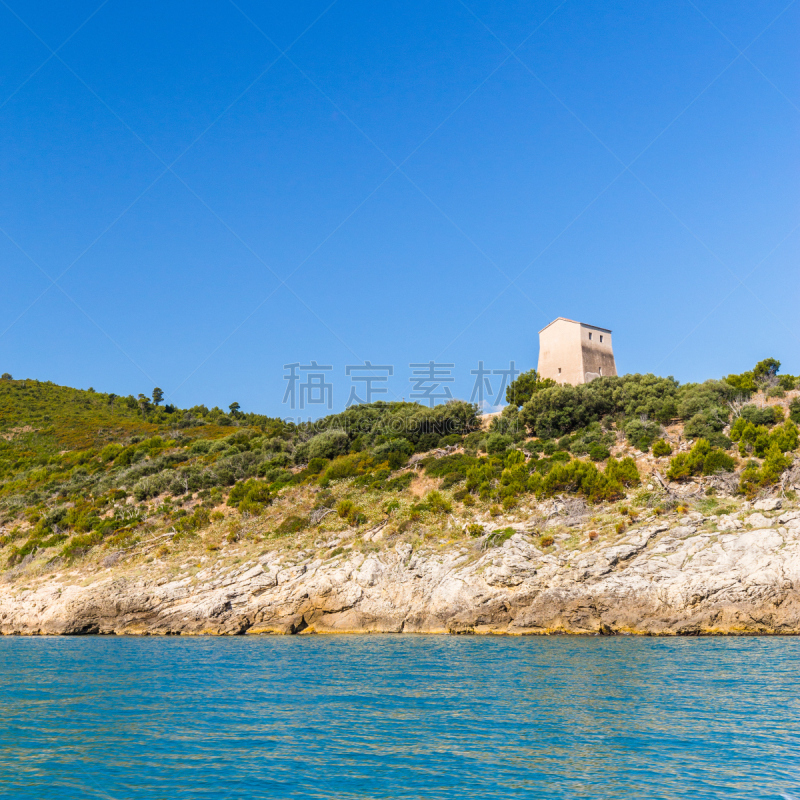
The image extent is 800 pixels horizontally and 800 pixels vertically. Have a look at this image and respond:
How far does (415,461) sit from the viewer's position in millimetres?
44406

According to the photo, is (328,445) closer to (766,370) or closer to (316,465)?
(316,465)

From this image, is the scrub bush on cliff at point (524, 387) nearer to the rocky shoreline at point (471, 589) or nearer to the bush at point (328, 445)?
the bush at point (328, 445)

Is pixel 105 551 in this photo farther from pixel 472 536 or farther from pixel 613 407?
pixel 613 407

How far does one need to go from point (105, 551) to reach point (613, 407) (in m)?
34.8

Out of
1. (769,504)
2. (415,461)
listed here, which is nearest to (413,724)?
(769,504)

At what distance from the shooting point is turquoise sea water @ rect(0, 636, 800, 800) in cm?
996

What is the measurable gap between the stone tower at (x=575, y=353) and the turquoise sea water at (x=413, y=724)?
108 ft

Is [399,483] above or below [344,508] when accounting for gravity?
above

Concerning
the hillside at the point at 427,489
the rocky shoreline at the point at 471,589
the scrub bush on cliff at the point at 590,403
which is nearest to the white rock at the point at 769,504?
the rocky shoreline at the point at 471,589

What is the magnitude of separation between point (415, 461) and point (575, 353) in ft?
59.6

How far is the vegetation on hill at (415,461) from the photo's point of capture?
117 feet


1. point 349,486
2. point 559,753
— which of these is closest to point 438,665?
point 559,753

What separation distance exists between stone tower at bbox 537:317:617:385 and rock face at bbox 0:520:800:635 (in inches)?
1002

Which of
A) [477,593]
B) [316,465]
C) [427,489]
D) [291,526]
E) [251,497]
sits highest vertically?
[316,465]
